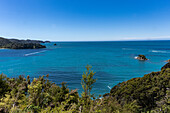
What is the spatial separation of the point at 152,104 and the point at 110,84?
470 inches

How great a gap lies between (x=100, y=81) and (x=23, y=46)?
105 meters

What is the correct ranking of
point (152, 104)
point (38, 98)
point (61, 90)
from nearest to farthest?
point (38, 98), point (61, 90), point (152, 104)

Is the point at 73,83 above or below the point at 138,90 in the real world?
below

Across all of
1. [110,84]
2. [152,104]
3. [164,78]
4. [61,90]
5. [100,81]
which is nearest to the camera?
[61,90]

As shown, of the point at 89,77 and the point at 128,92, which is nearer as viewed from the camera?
the point at 89,77

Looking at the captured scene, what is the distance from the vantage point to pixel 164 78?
13320mm

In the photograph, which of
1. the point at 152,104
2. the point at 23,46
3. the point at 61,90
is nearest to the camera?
the point at 61,90

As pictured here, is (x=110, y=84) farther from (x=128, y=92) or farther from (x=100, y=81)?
(x=128, y=92)

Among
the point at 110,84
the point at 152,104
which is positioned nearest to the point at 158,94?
the point at 152,104

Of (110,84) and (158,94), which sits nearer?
(158,94)

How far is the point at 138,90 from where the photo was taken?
44.9 ft

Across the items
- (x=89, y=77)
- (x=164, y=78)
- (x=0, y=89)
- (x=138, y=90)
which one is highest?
(x=89, y=77)

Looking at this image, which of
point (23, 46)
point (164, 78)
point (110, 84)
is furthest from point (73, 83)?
point (23, 46)

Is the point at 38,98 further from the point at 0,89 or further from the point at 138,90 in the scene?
the point at 138,90
